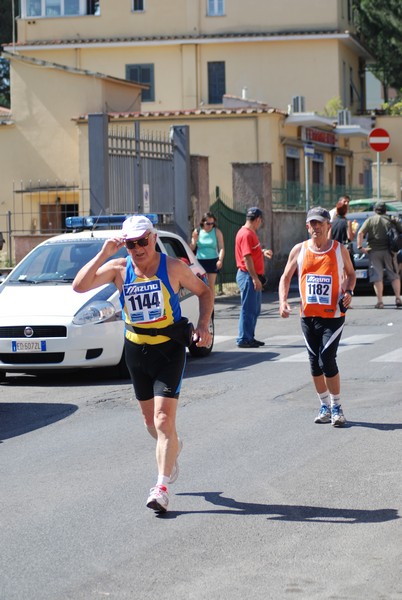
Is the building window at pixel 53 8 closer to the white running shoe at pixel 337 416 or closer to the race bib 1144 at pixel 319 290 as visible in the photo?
the race bib 1144 at pixel 319 290

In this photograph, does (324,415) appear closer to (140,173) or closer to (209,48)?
(140,173)

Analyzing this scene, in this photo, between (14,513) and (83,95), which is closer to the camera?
(14,513)

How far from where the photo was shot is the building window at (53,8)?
50719 millimetres

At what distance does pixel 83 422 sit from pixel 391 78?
172 ft

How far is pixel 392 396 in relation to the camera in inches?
471

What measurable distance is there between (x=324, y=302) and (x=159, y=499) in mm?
3674

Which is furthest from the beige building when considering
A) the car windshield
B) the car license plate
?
the car license plate

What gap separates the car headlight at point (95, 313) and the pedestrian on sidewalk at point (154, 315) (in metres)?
5.28

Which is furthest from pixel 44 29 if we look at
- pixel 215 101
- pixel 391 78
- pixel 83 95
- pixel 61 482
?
pixel 61 482

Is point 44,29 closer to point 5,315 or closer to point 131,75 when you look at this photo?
point 131,75

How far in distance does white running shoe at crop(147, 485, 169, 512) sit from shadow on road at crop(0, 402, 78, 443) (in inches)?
119

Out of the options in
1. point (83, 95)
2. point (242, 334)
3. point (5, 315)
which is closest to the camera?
point (5, 315)

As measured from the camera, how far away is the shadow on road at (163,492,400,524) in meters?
7.13

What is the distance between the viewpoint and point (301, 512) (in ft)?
24.0
